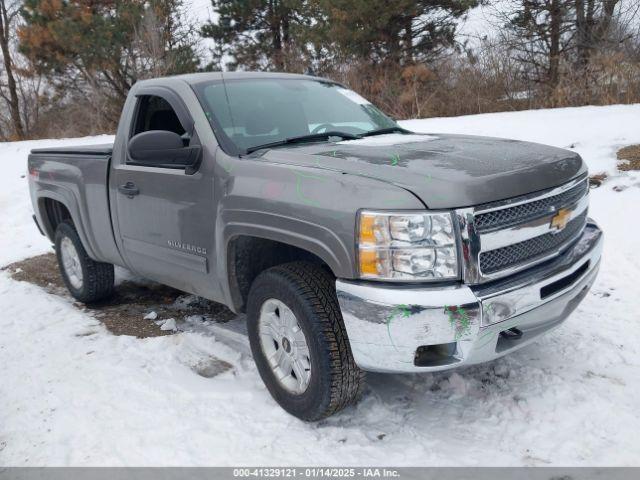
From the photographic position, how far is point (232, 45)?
2353 centimetres

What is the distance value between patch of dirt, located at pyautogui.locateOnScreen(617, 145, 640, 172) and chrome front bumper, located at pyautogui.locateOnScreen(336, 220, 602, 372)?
4749mm

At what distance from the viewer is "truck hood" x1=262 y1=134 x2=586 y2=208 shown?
2418 millimetres

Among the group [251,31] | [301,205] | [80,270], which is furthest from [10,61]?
[301,205]

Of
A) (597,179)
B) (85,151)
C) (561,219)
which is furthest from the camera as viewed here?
(597,179)

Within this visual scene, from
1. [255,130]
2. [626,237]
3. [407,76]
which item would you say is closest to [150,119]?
[255,130]

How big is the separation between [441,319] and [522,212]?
2.27ft

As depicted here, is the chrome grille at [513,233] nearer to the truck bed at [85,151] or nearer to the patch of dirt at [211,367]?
the patch of dirt at [211,367]

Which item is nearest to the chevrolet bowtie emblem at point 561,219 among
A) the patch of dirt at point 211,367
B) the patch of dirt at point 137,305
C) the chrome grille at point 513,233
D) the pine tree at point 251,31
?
the chrome grille at point 513,233

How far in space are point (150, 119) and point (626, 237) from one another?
4.42 meters

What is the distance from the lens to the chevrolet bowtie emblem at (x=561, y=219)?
278 cm

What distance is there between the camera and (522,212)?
2.60 m

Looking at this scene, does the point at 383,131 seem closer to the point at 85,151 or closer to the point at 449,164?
the point at 449,164

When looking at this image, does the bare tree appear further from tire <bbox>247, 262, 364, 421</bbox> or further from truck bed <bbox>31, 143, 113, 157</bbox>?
tire <bbox>247, 262, 364, 421</bbox>

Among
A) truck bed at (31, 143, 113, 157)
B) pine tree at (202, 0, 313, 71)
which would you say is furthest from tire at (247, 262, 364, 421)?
pine tree at (202, 0, 313, 71)
